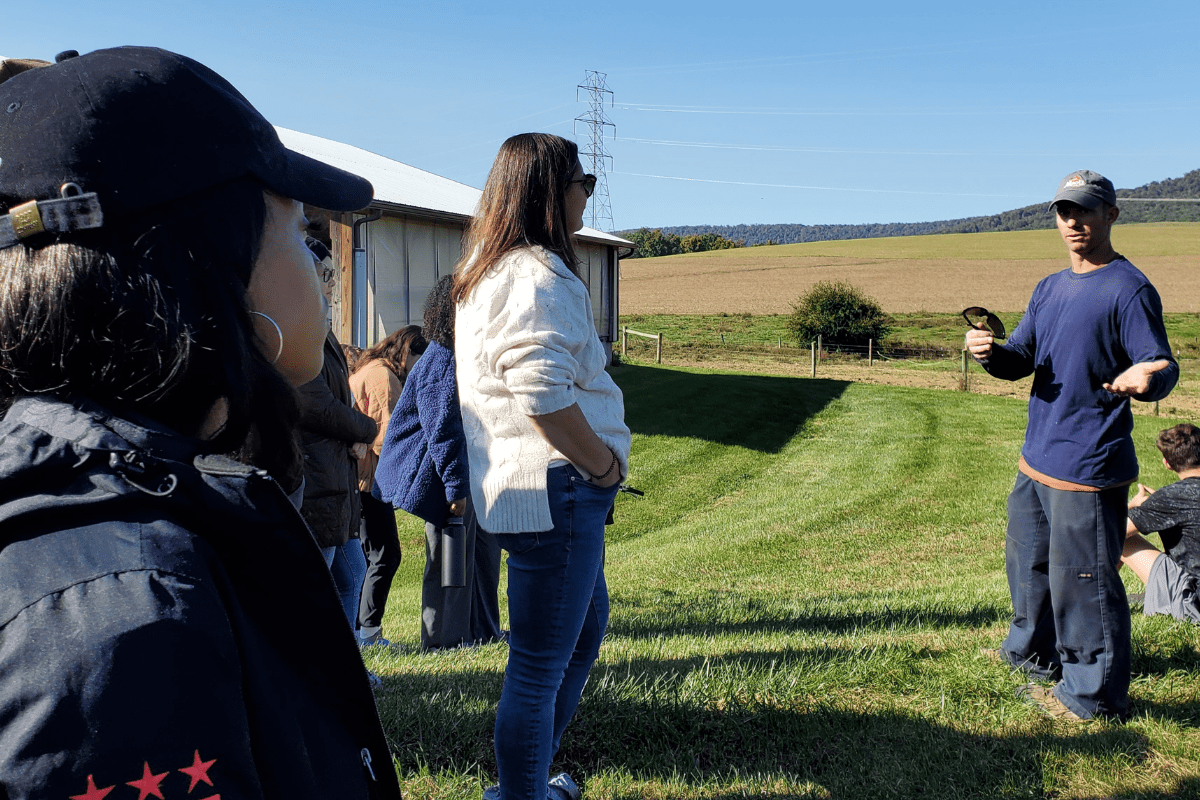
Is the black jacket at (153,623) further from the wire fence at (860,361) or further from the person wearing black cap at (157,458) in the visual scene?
the wire fence at (860,361)

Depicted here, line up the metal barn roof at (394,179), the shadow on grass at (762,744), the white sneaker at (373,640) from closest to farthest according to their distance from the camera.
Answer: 1. the shadow on grass at (762,744)
2. the white sneaker at (373,640)
3. the metal barn roof at (394,179)

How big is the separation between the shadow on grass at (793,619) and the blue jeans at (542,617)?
2.66 metres

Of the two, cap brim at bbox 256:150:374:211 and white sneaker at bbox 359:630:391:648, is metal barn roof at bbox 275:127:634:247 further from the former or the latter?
cap brim at bbox 256:150:374:211

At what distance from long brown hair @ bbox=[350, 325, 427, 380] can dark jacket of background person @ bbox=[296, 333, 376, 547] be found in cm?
126

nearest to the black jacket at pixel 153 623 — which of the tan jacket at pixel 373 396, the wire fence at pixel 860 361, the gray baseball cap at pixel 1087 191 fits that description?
the gray baseball cap at pixel 1087 191

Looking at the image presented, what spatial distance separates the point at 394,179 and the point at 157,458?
56.1 feet

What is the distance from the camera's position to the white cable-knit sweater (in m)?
2.40

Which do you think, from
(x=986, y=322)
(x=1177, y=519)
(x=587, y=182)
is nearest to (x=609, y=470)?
(x=587, y=182)

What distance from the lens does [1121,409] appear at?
3.70 meters

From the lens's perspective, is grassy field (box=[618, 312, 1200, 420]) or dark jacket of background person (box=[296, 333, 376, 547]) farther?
grassy field (box=[618, 312, 1200, 420])

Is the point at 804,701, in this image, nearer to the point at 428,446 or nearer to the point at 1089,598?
the point at 1089,598

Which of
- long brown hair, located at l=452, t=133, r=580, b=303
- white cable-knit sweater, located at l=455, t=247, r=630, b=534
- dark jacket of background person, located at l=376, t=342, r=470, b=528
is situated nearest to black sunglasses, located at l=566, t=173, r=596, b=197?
long brown hair, located at l=452, t=133, r=580, b=303

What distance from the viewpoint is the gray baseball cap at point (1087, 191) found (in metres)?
3.74

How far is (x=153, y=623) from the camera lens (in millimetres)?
806
